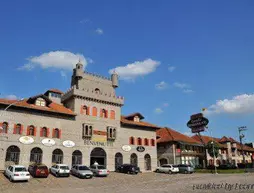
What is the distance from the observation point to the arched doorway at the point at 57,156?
4103 cm

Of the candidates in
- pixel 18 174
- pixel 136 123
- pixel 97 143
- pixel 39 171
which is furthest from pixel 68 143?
pixel 136 123

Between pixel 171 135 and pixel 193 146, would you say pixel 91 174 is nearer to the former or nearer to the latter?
pixel 171 135

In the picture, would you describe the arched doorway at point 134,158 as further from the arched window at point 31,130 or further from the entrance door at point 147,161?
the arched window at point 31,130

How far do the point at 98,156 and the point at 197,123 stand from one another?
23.5 metres

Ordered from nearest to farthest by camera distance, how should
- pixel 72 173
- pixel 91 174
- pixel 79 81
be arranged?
pixel 91 174 → pixel 72 173 → pixel 79 81

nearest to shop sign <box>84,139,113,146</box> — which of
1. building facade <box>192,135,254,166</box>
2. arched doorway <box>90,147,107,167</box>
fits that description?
arched doorway <box>90,147,107,167</box>

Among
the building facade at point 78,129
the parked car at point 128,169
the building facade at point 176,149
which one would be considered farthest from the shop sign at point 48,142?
the building facade at point 176,149

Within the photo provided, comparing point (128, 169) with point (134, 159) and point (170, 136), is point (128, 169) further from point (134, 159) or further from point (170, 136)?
point (170, 136)

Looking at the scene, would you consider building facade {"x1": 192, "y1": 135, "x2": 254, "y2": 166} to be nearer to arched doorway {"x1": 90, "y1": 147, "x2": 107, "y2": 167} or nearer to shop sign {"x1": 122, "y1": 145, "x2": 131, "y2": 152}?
shop sign {"x1": 122, "y1": 145, "x2": 131, "y2": 152}

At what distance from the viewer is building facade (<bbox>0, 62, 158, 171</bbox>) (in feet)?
125

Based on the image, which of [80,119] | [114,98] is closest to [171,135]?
[114,98]

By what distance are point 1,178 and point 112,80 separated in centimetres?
2784

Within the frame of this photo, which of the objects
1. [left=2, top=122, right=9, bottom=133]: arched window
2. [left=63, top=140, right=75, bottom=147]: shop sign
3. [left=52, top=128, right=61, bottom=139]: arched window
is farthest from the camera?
[left=63, top=140, right=75, bottom=147]: shop sign

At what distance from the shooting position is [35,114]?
40469 millimetres
